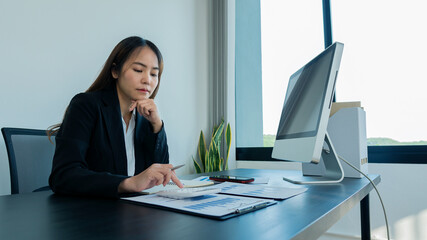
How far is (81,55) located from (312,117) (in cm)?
181

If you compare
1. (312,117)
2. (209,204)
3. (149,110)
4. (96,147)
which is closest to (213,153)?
(149,110)

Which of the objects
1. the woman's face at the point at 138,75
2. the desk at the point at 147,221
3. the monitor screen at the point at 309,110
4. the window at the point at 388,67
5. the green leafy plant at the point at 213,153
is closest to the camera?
the desk at the point at 147,221

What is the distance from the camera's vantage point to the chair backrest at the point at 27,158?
1.30m

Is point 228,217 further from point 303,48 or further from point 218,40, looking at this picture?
point 218,40

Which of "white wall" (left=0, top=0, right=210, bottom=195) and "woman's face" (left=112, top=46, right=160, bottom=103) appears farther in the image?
"white wall" (left=0, top=0, right=210, bottom=195)

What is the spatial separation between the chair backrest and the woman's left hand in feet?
1.73

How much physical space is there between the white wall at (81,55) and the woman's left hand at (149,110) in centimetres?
99

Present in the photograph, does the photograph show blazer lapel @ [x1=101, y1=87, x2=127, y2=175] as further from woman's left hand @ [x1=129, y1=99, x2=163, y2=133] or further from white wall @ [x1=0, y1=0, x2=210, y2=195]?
white wall @ [x1=0, y1=0, x2=210, y2=195]

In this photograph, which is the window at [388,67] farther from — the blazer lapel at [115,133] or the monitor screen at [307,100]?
the blazer lapel at [115,133]

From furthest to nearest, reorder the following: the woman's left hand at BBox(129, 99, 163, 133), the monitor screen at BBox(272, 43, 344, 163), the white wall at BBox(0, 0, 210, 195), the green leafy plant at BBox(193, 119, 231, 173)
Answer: the green leafy plant at BBox(193, 119, 231, 173), the white wall at BBox(0, 0, 210, 195), the woman's left hand at BBox(129, 99, 163, 133), the monitor screen at BBox(272, 43, 344, 163)

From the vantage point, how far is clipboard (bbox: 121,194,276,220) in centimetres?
57

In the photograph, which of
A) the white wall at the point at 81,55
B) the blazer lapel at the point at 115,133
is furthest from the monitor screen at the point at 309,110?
the white wall at the point at 81,55

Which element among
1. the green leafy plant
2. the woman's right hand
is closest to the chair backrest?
the woman's right hand

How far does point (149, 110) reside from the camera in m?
1.31
